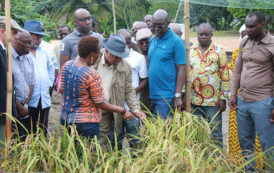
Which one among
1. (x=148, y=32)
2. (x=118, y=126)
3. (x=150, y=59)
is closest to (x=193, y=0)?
(x=148, y=32)

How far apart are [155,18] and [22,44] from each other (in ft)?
5.55

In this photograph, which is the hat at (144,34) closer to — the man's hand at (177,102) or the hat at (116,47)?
the man's hand at (177,102)

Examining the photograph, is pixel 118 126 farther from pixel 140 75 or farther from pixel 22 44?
pixel 22 44

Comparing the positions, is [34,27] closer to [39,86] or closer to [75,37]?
[75,37]

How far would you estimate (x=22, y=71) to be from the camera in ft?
14.5

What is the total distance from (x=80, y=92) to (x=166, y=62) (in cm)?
152

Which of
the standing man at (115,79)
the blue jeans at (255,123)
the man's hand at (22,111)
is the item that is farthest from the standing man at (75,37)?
the blue jeans at (255,123)

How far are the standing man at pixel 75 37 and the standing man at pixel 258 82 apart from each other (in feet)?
7.44

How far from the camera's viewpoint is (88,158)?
138 inches

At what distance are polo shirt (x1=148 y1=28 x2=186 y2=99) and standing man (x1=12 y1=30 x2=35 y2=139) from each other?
160 cm

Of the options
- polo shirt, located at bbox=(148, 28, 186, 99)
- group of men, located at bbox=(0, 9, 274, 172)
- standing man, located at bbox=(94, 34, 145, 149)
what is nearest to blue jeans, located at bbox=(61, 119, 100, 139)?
standing man, located at bbox=(94, 34, 145, 149)

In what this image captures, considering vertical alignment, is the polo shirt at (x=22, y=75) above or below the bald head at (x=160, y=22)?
below

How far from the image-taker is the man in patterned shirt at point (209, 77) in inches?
196

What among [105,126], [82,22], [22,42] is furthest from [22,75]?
[82,22]
